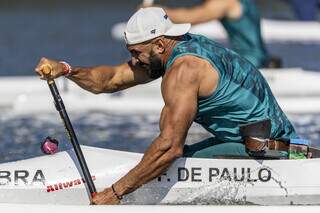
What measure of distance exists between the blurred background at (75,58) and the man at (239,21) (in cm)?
74

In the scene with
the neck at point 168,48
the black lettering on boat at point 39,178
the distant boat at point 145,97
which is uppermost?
the neck at point 168,48

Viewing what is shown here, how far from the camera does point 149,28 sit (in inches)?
255

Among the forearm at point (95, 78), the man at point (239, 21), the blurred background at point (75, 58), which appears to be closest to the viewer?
the forearm at point (95, 78)

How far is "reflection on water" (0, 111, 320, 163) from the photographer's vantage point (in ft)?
35.8

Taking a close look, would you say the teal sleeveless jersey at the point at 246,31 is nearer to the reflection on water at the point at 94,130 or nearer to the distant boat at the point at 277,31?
the reflection on water at the point at 94,130

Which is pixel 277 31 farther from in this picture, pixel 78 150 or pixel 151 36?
pixel 151 36

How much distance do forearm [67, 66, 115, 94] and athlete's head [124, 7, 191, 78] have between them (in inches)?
27.2

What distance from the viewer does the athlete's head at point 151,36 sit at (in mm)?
6477

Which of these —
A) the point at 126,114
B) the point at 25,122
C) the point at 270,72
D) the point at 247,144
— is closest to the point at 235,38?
the point at 270,72

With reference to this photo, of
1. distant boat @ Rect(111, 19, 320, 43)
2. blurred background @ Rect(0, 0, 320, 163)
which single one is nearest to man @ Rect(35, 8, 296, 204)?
blurred background @ Rect(0, 0, 320, 163)

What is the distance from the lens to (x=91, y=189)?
21.8ft

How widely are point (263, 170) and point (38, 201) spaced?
1.21m

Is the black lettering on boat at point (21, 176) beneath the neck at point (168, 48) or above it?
beneath

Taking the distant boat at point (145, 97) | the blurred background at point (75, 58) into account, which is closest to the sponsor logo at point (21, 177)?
the blurred background at point (75, 58)
